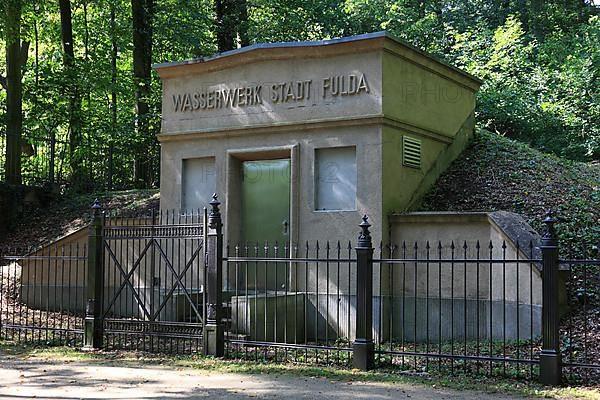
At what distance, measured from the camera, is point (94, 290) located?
1096cm

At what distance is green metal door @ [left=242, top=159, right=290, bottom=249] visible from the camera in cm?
1274

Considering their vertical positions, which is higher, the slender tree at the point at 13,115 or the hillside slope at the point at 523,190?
the slender tree at the point at 13,115

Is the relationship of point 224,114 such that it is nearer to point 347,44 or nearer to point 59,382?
point 347,44

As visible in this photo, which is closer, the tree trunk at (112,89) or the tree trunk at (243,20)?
the tree trunk at (112,89)

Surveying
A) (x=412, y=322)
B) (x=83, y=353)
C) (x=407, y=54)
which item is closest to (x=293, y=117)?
(x=407, y=54)

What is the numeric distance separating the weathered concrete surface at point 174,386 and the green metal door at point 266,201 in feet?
13.4

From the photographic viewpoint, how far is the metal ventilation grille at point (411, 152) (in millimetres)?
12211

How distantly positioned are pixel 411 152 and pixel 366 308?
4.12 m

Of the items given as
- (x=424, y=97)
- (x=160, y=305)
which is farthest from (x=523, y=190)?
(x=160, y=305)

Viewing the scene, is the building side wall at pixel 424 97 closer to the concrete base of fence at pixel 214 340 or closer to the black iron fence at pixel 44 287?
the concrete base of fence at pixel 214 340

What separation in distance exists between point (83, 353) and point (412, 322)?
5097 millimetres

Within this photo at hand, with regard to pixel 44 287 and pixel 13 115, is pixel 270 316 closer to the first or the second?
pixel 44 287

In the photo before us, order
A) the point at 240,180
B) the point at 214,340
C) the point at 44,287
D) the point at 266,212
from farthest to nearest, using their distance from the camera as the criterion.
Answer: the point at 44,287 < the point at 240,180 < the point at 266,212 < the point at 214,340

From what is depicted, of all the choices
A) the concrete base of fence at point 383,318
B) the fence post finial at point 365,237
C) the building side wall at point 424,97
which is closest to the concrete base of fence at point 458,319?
the concrete base of fence at point 383,318
